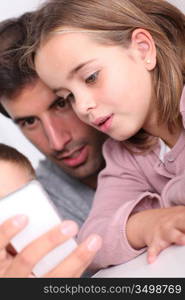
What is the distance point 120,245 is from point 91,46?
13.2 inches

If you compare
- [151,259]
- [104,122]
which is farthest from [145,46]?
[151,259]

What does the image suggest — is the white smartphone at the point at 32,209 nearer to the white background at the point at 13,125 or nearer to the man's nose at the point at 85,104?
the man's nose at the point at 85,104

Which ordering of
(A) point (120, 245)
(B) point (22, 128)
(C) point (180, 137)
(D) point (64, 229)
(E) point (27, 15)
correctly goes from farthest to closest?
(B) point (22, 128), (E) point (27, 15), (C) point (180, 137), (A) point (120, 245), (D) point (64, 229)

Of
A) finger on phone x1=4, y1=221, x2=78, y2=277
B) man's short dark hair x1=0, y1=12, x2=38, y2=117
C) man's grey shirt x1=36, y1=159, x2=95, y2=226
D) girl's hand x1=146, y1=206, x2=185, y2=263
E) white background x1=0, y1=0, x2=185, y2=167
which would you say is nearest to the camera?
finger on phone x1=4, y1=221, x2=78, y2=277

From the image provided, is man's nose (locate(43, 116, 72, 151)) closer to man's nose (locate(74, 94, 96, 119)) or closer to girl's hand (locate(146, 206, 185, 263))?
man's nose (locate(74, 94, 96, 119))

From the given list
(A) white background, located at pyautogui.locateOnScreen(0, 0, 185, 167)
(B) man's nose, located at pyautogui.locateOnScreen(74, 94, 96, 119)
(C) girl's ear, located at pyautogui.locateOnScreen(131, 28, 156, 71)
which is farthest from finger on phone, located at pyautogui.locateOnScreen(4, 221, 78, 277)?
(A) white background, located at pyautogui.locateOnScreen(0, 0, 185, 167)

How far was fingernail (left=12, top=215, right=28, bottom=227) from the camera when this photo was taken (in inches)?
23.8

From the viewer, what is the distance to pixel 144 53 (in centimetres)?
90

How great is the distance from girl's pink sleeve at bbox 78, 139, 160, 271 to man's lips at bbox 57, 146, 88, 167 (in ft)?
0.27

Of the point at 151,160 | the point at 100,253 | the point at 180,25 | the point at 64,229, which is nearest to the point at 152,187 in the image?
the point at 151,160

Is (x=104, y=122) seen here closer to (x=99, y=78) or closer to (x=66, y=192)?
(x=99, y=78)

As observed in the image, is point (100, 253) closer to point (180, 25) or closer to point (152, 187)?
point (152, 187)

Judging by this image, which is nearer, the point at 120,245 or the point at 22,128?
the point at 120,245

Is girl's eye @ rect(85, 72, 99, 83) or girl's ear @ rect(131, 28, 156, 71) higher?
girl's eye @ rect(85, 72, 99, 83)
